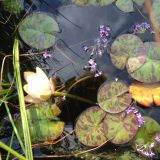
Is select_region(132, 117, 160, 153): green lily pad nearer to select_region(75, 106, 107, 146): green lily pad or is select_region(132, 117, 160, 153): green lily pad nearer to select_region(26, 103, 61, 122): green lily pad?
select_region(75, 106, 107, 146): green lily pad

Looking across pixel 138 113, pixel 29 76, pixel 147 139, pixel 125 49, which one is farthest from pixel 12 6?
pixel 147 139

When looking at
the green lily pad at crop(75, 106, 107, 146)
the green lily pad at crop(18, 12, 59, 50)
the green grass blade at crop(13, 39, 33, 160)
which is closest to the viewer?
the green grass blade at crop(13, 39, 33, 160)

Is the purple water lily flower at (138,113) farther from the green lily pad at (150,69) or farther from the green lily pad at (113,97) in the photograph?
the green lily pad at (150,69)

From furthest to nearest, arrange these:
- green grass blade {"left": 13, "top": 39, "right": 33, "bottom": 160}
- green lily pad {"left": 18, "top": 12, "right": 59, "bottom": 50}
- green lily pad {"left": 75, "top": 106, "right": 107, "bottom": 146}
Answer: green lily pad {"left": 18, "top": 12, "right": 59, "bottom": 50} < green lily pad {"left": 75, "top": 106, "right": 107, "bottom": 146} < green grass blade {"left": 13, "top": 39, "right": 33, "bottom": 160}

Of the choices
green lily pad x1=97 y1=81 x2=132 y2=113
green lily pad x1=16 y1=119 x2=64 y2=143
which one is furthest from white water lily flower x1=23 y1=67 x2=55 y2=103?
green lily pad x1=97 y1=81 x2=132 y2=113

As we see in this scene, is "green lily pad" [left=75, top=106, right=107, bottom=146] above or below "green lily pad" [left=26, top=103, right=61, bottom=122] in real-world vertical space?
below

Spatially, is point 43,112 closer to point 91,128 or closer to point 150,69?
point 91,128
